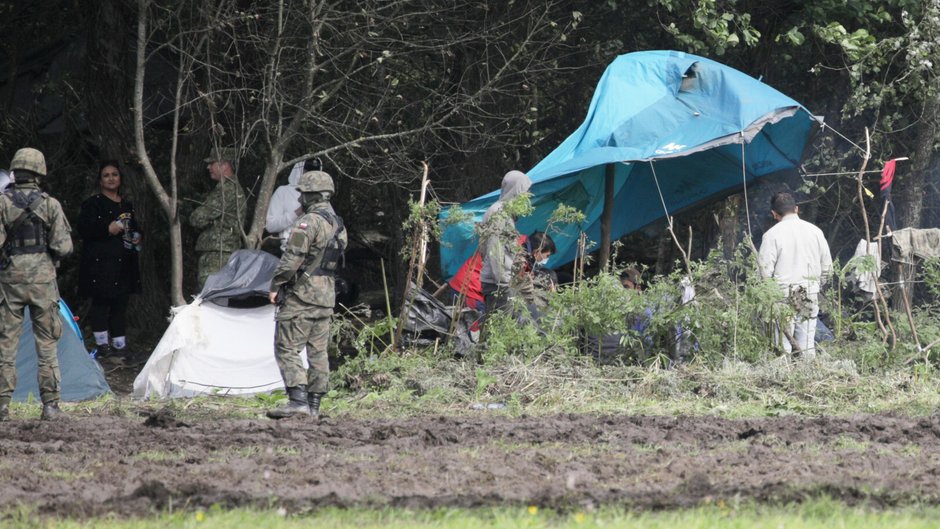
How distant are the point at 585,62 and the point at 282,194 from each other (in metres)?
4.72

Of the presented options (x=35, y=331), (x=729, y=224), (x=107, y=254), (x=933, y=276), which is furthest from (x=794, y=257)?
(x=107, y=254)

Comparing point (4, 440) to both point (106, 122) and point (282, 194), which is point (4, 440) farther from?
point (106, 122)

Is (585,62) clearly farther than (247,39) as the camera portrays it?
Yes

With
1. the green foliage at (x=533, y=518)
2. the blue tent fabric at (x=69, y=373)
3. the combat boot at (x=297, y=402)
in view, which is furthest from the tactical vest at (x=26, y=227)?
the green foliage at (x=533, y=518)

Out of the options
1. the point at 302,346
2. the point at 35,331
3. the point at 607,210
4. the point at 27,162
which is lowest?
the point at 302,346

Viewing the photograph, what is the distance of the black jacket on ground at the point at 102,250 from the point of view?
39.1 feet

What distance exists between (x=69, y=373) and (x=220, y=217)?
2.39 m

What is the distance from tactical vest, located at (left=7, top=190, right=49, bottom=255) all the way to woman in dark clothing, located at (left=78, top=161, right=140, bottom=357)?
9.32 ft

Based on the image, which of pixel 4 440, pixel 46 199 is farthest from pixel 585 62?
pixel 4 440

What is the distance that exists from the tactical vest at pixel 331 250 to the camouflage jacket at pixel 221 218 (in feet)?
9.80

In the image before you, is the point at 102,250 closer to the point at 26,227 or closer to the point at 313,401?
the point at 26,227

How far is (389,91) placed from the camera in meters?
13.4

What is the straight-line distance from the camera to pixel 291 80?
1255 cm

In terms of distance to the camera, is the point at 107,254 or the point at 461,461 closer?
the point at 461,461
